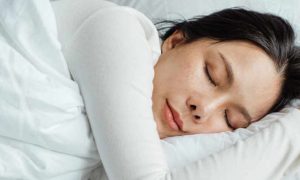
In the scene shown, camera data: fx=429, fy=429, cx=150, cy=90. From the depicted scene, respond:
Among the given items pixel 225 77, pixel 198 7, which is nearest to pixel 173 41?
pixel 225 77

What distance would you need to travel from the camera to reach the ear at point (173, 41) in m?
1.10

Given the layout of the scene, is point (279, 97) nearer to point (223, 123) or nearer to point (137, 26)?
point (223, 123)

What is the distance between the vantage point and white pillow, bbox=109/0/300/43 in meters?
1.41

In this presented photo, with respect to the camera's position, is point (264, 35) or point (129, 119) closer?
point (129, 119)

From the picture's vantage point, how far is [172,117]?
3.11 feet

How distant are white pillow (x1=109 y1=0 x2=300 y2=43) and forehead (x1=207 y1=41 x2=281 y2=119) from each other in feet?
1.32

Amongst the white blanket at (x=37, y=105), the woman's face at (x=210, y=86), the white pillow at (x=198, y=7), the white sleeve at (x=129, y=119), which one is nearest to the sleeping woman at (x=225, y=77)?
the woman's face at (x=210, y=86)

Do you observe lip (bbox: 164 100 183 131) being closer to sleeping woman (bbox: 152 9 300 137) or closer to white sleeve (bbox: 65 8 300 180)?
sleeping woman (bbox: 152 9 300 137)

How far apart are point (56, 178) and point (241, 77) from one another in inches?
17.9

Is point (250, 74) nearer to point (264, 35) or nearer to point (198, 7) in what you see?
point (264, 35)

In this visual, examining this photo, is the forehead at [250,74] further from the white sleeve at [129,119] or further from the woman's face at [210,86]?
the white sleeve at [129,119]

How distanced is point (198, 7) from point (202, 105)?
1.96 feet

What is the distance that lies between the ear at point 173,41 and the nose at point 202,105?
21 centimetres

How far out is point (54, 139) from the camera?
2.67ft
